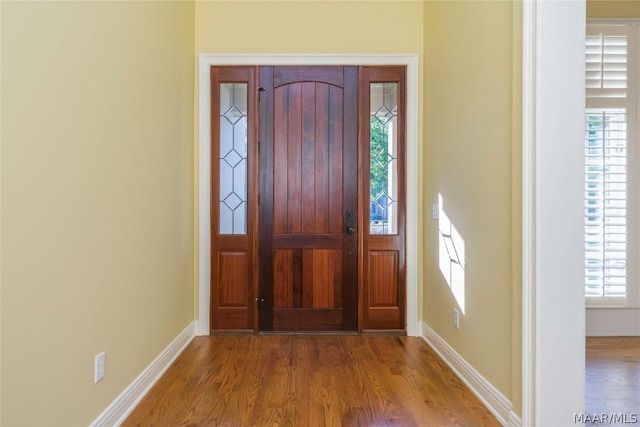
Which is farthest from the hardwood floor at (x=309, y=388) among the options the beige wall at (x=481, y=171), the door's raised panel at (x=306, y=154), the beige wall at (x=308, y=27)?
the beige wall at (x=308, y=27)

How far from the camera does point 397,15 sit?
3.34 meters

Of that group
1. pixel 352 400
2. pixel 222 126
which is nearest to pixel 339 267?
pixel 352 400

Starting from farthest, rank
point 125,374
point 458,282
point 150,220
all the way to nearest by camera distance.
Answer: point 458,282 < point 150,220 < point 125,374

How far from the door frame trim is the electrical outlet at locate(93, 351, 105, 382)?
1.51 m

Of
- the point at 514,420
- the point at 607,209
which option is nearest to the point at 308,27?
the point at 607,209

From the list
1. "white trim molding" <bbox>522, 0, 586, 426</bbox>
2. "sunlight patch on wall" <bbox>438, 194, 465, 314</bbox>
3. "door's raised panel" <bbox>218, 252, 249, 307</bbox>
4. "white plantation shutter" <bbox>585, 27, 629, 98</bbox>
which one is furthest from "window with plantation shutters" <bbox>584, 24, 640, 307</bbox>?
"door's raised panel" <bbox>218, 252, 249, 307</bbox>

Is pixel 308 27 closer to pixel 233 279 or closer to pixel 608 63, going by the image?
pixel 233 279

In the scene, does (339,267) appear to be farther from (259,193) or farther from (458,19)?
(458,19)

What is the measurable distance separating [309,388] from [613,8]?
12.5 ft

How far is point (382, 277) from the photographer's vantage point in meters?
3.37

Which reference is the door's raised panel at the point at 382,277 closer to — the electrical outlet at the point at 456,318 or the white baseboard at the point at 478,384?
the white baseboard at the point at 478,384

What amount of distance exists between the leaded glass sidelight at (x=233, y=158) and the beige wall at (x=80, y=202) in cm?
72

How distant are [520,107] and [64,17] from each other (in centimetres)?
198

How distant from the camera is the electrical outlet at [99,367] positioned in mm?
1733
